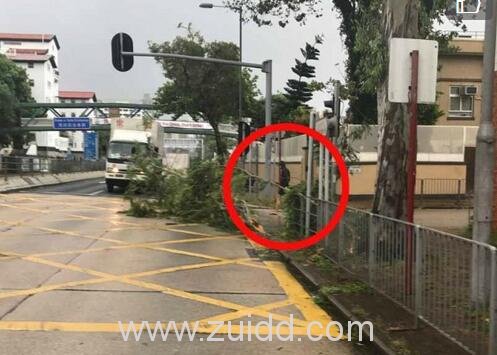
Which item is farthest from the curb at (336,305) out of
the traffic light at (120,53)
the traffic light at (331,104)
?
the traffic light at (120,53)

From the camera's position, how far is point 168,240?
12.9 m

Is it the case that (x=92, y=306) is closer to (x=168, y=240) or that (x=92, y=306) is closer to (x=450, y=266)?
(x=450, y=266)

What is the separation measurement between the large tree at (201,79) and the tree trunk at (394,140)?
29.8 m

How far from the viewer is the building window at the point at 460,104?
3403cm

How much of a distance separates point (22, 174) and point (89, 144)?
5455cm

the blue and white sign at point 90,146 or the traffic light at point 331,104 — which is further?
the blue and white sign at point 90,146

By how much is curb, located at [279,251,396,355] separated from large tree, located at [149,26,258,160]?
29.1 metres

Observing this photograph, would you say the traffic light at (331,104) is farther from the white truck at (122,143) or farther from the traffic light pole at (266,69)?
the white truck at (122,143)

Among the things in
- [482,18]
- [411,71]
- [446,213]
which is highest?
[482,18]

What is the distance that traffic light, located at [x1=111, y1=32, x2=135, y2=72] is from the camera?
73.6 feet

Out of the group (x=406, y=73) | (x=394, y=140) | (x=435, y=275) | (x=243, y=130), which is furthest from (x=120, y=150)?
(x=435, y=275)

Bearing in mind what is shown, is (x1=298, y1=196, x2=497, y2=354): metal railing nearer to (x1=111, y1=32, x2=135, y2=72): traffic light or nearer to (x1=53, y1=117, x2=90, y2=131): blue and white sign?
(x1=111, y1=32, x2=135, y2=72): traffic light

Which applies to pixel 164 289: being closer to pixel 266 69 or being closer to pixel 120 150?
pixel 266 69

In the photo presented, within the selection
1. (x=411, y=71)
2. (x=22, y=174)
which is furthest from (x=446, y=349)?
(x=22, y=174)
